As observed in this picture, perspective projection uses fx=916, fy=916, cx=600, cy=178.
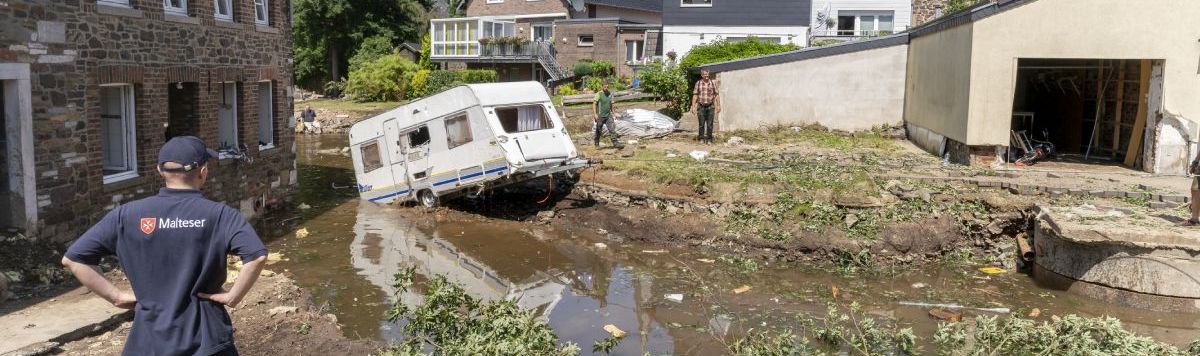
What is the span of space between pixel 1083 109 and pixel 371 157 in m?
15.0

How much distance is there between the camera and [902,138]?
22656 mm

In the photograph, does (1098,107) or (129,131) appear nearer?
(129,131)

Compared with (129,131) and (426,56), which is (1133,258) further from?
(426,56)

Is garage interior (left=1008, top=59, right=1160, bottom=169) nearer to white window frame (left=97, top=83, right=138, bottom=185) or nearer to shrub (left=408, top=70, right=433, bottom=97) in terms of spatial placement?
white window frame (left=97, top=83, right=138, bottom=185)

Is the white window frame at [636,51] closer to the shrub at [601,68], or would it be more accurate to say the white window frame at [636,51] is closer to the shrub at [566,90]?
the shrub at [601,68]

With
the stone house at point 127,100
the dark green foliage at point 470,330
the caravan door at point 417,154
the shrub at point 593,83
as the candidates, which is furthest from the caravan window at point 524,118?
the shrub at point 593,83

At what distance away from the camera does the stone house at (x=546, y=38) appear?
43.3 meters

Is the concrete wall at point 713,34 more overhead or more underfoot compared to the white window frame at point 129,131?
more overhead

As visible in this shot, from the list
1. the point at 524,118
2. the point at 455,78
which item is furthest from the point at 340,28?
the point at 524,118

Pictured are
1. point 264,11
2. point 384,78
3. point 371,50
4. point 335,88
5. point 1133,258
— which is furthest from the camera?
point 335,88

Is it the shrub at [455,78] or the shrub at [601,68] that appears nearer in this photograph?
the shrub at [601,68]

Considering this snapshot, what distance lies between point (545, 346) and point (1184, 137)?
44.3 ft

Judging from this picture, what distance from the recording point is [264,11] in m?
17.0

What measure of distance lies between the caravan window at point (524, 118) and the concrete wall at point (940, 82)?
7.82 m
